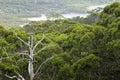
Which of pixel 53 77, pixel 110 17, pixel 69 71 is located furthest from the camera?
pixel 110 17

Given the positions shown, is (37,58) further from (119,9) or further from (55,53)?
(119,9)

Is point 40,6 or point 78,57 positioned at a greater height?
point 78,57

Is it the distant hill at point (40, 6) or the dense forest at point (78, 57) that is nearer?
the dense forest at point (78, 57)

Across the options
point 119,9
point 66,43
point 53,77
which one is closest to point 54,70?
point 53,77

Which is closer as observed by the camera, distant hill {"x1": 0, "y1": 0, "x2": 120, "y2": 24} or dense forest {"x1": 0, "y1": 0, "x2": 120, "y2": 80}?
dense forest {"x1": 0, "y1": 0, "x2": 120, "y2": 80}

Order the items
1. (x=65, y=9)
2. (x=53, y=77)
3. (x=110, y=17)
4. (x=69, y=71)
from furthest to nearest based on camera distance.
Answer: (x=65, y=9), (x=110, y=17), (x=53, y=77), (x=69, y=71)

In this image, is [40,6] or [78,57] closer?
[78,57]

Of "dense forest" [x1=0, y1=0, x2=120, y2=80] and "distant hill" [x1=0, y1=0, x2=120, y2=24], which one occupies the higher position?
"dense forest" [x1=0, y1=0, x2=120, y2=80]

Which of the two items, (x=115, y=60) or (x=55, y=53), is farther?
(x=55, y=53)

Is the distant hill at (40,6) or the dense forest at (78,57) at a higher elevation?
the dense forest at (78,57)

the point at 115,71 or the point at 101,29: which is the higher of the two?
the point at 101,29

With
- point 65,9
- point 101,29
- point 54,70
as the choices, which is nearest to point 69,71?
point 54,70
